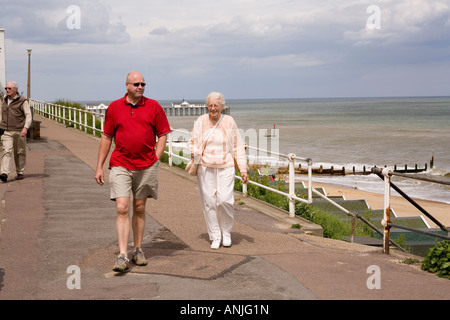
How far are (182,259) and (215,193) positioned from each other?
3.39 ft

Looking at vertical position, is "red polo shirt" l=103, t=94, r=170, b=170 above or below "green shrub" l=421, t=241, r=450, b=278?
above

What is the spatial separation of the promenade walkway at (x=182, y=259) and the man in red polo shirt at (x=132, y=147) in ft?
2.12

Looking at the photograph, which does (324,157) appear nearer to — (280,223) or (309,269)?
(280,223)

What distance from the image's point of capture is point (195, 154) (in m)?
7.20

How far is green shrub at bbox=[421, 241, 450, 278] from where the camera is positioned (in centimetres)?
626

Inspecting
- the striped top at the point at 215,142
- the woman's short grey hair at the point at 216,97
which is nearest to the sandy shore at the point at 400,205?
the striped top at the point at 215,142

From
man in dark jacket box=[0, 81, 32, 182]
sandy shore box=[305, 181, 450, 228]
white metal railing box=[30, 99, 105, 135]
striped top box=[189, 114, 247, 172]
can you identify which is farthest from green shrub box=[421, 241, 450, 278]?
→ white metal railing box=[30, 99, 105, 135]

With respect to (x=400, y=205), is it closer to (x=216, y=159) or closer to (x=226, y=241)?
(x=226, y=241)

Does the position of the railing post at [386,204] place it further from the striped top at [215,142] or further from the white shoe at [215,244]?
the white shoe at [215,244]

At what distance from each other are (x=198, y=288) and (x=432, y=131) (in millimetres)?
78234

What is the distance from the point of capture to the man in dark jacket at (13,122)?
12031mm

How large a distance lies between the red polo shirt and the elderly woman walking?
0.98m

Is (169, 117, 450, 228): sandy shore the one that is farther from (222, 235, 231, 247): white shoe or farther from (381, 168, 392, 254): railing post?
(222, 235, 231, 247): white shoe

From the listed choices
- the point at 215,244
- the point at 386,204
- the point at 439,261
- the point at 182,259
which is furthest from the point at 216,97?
the point at 439,261
